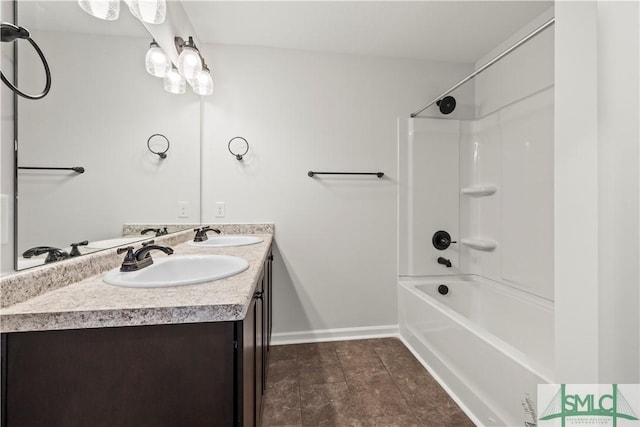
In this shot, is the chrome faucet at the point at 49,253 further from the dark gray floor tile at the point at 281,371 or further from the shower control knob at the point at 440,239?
the shower control knob at the point at 440,239

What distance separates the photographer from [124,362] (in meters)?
0.61

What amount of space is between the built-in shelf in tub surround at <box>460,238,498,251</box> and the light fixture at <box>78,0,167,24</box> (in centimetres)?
265

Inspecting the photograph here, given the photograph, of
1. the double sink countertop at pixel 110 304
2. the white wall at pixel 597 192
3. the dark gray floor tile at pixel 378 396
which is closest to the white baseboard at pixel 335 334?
the dark gray floor tile at pixel 378 396

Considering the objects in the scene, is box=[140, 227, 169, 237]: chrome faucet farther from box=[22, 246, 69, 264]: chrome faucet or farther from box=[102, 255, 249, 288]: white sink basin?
box=[22, 246, 69, 264]: chrome faucet

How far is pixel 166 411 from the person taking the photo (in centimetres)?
62

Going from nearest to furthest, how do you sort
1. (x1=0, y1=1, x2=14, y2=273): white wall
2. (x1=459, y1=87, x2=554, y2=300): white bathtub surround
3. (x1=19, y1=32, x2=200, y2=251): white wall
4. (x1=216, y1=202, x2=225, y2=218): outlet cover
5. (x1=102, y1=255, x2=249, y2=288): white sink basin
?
(x1=0, y1=1, x2=14, y2=273): white wall, (x1=19, y1=32, x2=200, y2=251): white wall, (x1=102, y1=255, x2=249, y2=288): white sink basin, (x1=459, y1=87, x2=554, y2=300): white bathtub surround, (x1=216, y1=202, x2=225, y2=218): outlet cover

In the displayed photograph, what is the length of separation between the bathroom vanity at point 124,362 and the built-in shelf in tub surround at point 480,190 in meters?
2.28

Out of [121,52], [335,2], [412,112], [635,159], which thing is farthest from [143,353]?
[412,112]

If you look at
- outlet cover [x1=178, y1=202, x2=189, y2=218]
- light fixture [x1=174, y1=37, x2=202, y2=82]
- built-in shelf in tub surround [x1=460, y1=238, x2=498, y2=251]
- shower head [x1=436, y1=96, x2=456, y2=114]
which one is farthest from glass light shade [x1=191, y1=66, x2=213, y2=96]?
built-in shelf in tub surround [x1=460, y1=238, x2=498, y2=251]

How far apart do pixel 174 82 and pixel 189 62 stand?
0.60 ft

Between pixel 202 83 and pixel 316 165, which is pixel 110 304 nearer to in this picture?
pixel 202 83

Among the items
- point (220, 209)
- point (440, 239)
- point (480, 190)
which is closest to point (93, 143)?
point (220, 209)

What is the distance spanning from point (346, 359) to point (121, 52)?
7.48 feet

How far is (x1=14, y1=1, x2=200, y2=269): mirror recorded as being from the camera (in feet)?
2.55
